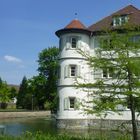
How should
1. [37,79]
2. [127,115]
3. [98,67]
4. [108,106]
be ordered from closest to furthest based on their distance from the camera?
1. [108,106]
2. [98,67]
3. [127,115]
4. [37,79]

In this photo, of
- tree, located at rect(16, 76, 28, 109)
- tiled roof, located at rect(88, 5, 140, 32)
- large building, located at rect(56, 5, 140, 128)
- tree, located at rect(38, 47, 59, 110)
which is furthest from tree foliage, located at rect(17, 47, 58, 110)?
large building, located at rect(56, 5, 140, 128)

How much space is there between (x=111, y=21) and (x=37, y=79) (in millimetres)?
35381

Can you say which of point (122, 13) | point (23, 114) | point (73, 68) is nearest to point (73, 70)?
point (73, 68)

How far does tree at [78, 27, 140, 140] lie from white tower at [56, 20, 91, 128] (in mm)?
19298

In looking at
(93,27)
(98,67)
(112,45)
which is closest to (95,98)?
(98,67)

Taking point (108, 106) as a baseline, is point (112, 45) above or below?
above

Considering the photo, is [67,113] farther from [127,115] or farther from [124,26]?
[124,26]

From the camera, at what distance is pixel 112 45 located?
53.0 ft

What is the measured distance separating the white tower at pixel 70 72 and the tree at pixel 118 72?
19298mm

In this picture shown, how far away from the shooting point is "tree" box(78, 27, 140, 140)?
1530 cm

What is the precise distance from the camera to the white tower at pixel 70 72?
35.9 metres

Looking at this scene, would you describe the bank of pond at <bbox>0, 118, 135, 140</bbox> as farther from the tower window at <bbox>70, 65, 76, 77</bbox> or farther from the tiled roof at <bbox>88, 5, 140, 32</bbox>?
the tiled roof at <bbox>88, 5, 140, 32</bbox>

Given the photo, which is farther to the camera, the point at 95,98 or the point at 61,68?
the point at 61,68

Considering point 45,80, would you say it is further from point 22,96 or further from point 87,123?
point 87,123
